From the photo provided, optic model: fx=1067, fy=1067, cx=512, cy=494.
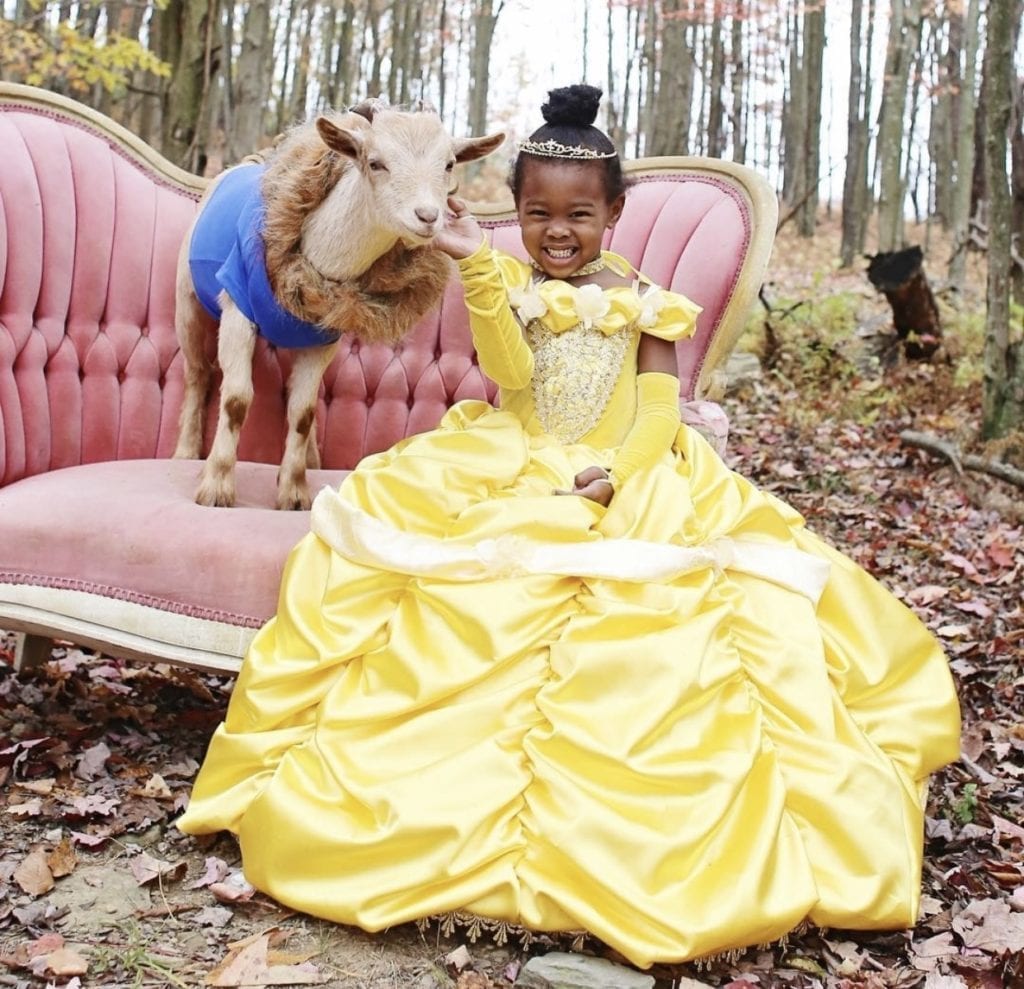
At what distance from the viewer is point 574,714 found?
2.33 meters

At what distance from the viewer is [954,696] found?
2.83 meters

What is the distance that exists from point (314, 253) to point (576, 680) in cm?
164

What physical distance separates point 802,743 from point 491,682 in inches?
28.3

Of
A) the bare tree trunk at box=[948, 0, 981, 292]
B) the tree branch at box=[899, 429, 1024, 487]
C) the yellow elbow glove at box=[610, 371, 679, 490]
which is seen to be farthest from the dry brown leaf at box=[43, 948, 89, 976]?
the bare tree trunk at box=[948, 0, 981, 292]

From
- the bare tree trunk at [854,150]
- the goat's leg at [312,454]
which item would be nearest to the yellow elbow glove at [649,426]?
the goat's leg at [312,454]

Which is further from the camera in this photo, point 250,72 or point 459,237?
point 250,72

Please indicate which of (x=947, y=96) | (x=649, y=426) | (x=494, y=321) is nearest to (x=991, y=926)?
(x=649, y=426)

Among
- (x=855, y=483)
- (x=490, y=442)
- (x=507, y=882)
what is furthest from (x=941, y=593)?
(x=507, y=882)

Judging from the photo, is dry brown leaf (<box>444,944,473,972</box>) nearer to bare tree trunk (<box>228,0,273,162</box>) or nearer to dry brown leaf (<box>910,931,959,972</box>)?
dry brown leaf (<box>910,931,959,972</box>)

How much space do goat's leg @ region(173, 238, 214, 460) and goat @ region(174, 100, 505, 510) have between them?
4cm

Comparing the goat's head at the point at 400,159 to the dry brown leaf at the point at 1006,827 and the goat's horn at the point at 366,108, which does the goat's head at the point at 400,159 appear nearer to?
the goat's horn at the point at 366,108

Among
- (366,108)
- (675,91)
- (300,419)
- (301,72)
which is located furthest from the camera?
(301,72)

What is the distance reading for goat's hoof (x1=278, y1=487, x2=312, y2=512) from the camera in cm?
348

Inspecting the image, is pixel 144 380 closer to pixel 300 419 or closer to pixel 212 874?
pixel 300 419
